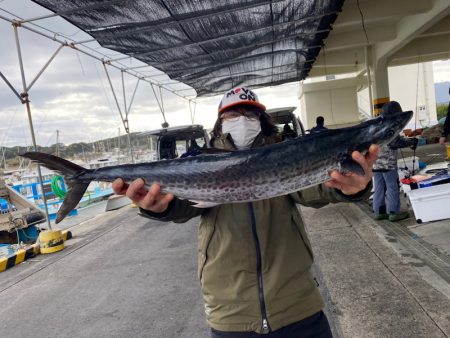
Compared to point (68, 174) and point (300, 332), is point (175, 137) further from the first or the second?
point (300, 332)

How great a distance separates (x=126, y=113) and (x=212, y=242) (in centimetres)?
1137

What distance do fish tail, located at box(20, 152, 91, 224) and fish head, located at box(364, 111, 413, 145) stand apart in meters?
1.74

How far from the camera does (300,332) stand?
1.86 metres

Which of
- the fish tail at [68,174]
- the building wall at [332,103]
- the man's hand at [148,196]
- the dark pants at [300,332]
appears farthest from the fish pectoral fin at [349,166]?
the building wall at [332,103]

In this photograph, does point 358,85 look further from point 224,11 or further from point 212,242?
point 212,242

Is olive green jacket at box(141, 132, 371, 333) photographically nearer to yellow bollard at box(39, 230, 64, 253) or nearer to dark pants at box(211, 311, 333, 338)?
dark pants at box(211, 311, 333, 338)

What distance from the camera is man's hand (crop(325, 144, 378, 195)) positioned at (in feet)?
6.12

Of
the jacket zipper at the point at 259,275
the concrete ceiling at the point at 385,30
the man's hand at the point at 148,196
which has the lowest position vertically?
the jacket zipper at the point at 259,275

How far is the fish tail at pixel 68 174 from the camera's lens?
93.0 inches

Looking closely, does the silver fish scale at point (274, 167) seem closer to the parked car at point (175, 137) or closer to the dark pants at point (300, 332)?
the dark pants at point (300, 332)

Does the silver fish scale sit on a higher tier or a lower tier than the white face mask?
Result: lower

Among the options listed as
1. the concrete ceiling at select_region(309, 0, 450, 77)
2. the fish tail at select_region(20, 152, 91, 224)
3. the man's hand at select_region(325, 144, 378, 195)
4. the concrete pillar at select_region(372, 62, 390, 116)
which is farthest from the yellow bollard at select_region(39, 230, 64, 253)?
the concrete pillar at select_region(372, 62, 390, 116)

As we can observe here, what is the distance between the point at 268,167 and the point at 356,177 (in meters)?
0.47

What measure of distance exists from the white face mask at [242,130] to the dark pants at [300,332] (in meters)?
1.05
